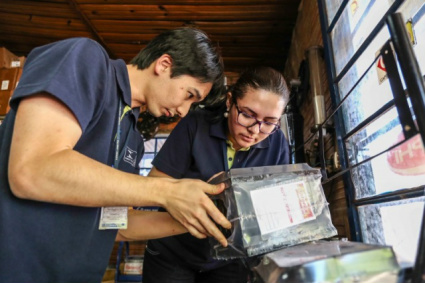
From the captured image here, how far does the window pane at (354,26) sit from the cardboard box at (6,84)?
2.98 metres

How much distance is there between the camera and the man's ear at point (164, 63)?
994mm

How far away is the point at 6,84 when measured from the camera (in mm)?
2984

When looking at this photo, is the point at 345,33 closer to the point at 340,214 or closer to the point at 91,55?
the point at 340,214

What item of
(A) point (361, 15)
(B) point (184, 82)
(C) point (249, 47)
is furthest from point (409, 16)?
(C) point (249, 47)

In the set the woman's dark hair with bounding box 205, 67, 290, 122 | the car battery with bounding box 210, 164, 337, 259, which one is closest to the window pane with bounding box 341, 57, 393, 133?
the woman's dark hair with bounding box 205, 67, 290, 122

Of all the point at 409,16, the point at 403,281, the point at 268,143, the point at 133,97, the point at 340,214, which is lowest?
the point at 403,281

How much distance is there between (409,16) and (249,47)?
7.77 feet

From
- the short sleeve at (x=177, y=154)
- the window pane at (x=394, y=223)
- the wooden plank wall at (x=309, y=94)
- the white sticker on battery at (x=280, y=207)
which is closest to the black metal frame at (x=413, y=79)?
the white sticker on battery at (x=280, y=207)

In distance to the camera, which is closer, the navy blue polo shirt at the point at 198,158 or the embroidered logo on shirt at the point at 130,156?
the embroidered logo on shirt at the point at 130,156

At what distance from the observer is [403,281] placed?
16.2 inches

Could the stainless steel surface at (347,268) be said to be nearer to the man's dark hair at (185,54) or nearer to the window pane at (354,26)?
the man's dark hair at (185,54)

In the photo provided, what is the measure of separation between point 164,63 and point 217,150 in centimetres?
42

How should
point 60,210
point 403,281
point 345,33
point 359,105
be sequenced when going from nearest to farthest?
point 403,281 < point 60,210 < point 359,105 < point 345,33

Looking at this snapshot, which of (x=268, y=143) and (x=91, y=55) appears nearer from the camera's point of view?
(x=91, y=55)
